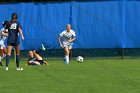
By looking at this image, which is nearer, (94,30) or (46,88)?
(46,88)

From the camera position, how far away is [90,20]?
24.0 meters

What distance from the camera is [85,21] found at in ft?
78.7

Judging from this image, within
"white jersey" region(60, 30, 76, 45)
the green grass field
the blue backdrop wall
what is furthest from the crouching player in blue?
the green grass field

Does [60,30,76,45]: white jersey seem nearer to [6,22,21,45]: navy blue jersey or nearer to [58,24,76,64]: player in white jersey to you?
[58,24,76,64]: player in white jersey

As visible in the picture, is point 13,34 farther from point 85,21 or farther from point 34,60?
point 85,21

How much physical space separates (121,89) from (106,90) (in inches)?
15.2

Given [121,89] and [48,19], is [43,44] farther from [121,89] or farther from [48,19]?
[121,89]

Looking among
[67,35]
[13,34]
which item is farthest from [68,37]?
[13,34]

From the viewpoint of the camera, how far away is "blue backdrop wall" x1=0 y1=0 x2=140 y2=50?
78.0 feet

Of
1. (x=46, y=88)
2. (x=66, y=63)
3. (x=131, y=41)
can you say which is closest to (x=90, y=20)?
(x=131, y=41)

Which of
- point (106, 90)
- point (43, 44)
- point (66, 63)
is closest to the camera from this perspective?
point (106, 90)

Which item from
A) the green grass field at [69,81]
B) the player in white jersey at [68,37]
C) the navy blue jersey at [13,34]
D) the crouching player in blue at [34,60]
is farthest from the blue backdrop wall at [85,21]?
the green grass field at [69,81]

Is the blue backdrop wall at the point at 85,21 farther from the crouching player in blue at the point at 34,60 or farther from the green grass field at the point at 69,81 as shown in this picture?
the green grass field at the point at 69,81

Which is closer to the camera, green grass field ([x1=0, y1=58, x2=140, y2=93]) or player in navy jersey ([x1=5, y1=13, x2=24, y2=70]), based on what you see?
green grass field ([x1=0, y1=58, x2=140, y2=93])
